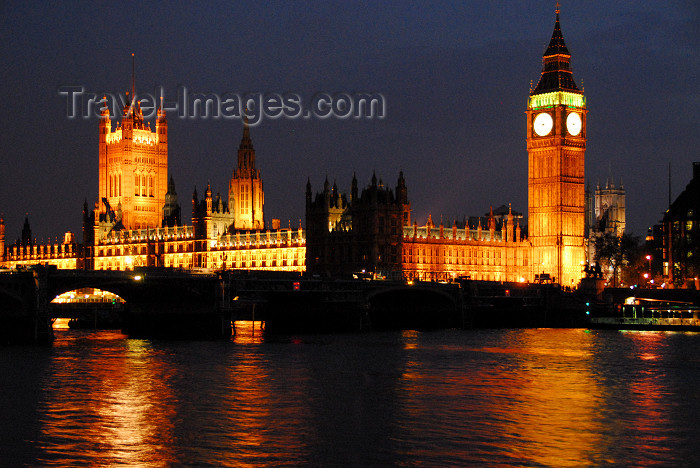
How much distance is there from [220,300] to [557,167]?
229ft

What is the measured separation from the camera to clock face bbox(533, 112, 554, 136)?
547 feet

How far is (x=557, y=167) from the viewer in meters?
166

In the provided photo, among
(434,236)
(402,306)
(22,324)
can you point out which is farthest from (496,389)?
(434,236)

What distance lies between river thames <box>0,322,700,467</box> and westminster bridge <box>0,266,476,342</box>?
9.60m

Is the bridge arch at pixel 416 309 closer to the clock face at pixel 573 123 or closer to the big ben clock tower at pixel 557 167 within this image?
the big ben clock tower at pixel 557 167

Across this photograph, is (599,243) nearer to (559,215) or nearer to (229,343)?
(559,215)

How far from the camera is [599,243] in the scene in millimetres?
181750

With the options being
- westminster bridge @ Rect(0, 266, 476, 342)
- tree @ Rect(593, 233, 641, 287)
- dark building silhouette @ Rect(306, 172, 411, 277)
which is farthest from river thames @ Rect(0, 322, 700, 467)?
tree @ Rect(593, 233, 641, 287)

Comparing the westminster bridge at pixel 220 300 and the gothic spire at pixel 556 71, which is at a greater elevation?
the gothic spire at pixel 556 71

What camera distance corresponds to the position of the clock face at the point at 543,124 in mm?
166750

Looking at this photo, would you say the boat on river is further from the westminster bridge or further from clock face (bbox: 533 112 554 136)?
clock face (bbox: 533 112 554 136)

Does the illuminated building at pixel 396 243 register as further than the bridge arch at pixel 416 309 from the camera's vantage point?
Yes

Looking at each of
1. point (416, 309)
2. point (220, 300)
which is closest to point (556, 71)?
point (416, 309)

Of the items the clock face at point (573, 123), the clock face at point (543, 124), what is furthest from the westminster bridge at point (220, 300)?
the clock face at point (573, 123)
